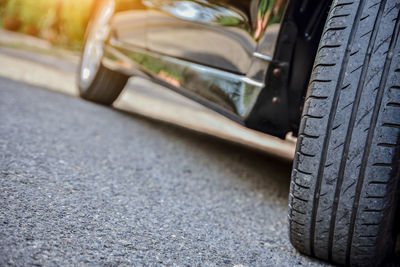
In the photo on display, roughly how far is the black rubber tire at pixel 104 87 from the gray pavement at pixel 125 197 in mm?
377

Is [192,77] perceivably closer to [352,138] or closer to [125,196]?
[125,196]

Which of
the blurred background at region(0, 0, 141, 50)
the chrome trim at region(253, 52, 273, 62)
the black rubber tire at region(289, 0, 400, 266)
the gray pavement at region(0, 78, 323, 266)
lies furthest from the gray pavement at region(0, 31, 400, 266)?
the blurred background at region(0, 0, 141, 50)

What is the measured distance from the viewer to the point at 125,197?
1.46 m

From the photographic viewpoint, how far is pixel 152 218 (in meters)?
1.33

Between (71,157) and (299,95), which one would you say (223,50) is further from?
(71,157)

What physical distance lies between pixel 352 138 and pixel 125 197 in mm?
729

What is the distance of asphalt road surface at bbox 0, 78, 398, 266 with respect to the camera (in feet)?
3.46

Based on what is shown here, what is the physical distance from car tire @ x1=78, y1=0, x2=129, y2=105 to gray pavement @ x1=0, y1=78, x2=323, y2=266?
0.38 meters

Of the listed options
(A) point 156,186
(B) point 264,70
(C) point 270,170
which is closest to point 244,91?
(B) point 264,70

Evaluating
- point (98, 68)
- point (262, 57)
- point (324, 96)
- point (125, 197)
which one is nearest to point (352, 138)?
point (324, 96)

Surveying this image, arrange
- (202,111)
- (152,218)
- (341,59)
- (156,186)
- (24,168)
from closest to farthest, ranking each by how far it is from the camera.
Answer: (341,59) → (152,218) → (24,168) → (156,186) → (202,111)

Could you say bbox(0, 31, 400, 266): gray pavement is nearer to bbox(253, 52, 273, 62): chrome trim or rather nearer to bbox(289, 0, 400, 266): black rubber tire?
bbox(289, 0, 400, 266): black rubber tire

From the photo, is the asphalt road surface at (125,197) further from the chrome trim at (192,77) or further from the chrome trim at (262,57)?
the chrome trim at (262,57)

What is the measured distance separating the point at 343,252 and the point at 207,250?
351 millimetres
